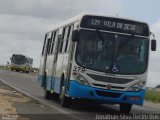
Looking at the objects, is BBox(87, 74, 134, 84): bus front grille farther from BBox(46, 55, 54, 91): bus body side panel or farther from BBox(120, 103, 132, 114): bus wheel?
BBox(46, 55, 54, 91): bus body side panel

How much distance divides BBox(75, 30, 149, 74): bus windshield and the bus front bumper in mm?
661

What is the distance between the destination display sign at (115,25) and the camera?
19703 mm

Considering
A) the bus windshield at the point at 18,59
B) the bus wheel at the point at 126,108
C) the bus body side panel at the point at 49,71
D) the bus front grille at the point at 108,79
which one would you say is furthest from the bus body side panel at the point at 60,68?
the bus windshield at the point at 18,59

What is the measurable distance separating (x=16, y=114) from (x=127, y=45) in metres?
4.91

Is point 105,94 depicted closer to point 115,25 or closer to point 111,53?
point 111,53

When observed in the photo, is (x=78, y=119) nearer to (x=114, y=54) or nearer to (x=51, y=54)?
(x=114, y=54)

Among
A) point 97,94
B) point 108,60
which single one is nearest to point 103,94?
point 97,94

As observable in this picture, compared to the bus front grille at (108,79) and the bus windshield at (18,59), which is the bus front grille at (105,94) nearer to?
the bus front grille at (108,79)

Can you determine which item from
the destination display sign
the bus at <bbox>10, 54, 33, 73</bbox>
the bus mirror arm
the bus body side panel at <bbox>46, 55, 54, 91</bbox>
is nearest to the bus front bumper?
the bus mirror arm

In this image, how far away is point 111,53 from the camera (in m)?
19.4

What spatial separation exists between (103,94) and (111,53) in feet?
4.38

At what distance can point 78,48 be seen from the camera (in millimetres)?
19609

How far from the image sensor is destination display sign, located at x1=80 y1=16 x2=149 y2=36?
→ 19.7 m

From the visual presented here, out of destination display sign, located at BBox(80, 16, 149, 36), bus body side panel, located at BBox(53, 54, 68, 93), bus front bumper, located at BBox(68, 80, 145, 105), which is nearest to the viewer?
bus front bumper, located at BBox(68, 80, 145, 105)
